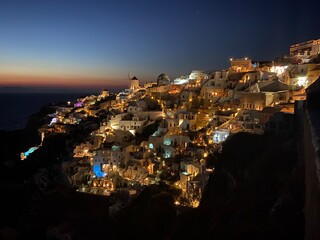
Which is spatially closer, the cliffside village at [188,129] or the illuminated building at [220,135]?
Answer: the cliffside village at [188,129]

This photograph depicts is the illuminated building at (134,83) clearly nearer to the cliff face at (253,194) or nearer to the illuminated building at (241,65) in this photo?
the illuminated building at (241,65)

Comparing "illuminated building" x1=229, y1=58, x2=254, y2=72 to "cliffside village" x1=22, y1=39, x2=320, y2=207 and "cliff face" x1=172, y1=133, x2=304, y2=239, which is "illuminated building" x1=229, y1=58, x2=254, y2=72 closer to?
"cliffside village" x1=22, y1=39, x2=320, y2=207

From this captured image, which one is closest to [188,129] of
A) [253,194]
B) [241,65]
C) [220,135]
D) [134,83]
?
[220,135]

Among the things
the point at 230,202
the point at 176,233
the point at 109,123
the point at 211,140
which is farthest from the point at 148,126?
the point at 230,202

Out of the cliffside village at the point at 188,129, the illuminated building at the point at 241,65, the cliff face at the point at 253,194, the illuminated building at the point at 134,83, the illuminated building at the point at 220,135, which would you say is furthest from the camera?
the illuminated building at the point at 134,83

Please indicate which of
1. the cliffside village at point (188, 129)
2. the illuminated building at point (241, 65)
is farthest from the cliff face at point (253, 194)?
A: the illuminated building at point (241, 65)

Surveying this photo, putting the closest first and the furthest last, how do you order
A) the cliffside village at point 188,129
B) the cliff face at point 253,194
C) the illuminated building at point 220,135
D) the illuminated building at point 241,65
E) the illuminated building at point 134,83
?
the cliff face at point 253,194 < the cliffside village at point 188,129 < the illuminated building at point 220,135 < the illuminated building at point 241,65 < the illuminated building at point 134,83

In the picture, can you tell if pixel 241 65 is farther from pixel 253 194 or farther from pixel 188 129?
pixel 253 194

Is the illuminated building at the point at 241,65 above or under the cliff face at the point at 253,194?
above

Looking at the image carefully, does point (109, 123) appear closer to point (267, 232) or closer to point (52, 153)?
point (52, 153)
